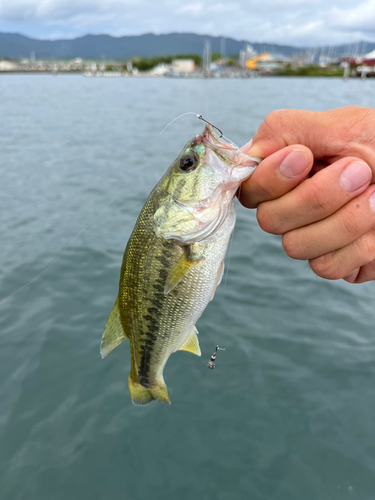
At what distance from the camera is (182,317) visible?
2498 millimetres

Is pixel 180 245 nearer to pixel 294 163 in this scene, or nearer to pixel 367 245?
pixel 294 163

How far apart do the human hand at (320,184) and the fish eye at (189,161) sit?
0.32 metres

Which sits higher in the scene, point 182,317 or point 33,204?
point 182,317

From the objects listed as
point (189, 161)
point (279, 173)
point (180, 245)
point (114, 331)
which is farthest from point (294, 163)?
point (114, 331)

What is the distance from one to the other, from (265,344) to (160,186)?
10.1 feet

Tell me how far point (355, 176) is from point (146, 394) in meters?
2.17

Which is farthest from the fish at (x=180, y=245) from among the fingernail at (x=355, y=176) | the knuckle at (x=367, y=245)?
the knuckle at (x=367, y=245)

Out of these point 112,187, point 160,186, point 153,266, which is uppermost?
point 160,186

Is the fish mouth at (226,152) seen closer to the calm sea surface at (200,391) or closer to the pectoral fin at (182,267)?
the pectoral fin at (182,267)

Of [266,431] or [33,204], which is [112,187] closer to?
[33,204]

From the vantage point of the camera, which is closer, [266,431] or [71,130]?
[266,431]

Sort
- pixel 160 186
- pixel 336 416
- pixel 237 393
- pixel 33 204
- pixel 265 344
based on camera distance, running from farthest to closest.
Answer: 1. pixel 33 204
2. pixel 265 344
3. pixel 237 393
4. pixel 336 416
5. pixel 160 186

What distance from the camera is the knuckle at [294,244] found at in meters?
2.17

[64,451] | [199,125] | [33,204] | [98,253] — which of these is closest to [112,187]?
[33,204]
